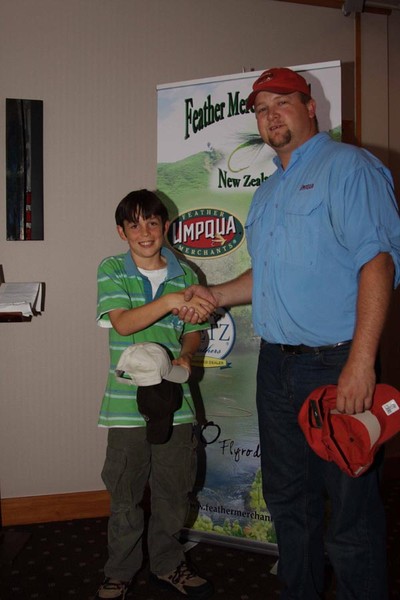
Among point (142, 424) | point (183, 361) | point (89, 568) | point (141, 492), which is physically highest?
point (183, 361)

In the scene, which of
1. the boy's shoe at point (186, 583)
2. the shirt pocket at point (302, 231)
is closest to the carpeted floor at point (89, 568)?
the boy's shoe at point (186, 583)

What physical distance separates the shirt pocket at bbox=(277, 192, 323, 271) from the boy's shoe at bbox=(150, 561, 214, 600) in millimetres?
1284

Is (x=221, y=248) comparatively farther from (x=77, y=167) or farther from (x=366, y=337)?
(x=366, y=337)

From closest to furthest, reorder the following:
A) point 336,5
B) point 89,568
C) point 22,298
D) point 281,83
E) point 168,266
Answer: point 281,83
point 168,266
point 89,568
point 22,298
point 336,5

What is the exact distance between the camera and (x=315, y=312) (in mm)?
1729

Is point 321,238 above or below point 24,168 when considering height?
below

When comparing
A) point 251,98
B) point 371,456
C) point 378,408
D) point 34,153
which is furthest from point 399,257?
point 34,153

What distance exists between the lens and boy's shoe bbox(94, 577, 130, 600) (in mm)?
2188

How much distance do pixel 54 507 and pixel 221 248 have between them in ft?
4.98

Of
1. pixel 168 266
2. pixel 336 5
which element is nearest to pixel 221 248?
pixel 168 266

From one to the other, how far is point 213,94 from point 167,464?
4.82 ft

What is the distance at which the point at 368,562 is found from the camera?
5.39 feet

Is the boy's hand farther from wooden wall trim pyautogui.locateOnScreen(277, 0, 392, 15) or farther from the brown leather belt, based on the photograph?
wooden wall trim pyautogui.locateOnScreen(277, 0, 392, 15)

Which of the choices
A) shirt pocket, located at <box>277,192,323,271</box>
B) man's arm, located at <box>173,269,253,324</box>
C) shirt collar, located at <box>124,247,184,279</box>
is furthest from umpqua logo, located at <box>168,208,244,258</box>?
A: shirt pocket, located at <box>277,192,323,271</box>
